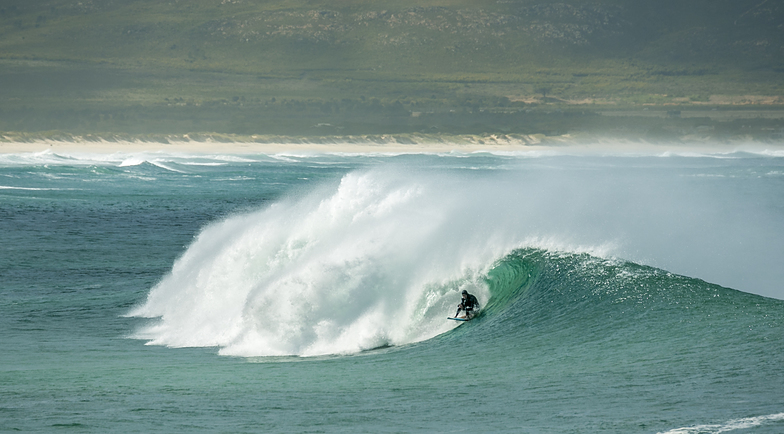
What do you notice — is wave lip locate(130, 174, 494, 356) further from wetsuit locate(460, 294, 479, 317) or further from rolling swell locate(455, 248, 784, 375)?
rolling swell locate(455, 248, 784, 375)

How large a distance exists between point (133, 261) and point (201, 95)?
110764mm

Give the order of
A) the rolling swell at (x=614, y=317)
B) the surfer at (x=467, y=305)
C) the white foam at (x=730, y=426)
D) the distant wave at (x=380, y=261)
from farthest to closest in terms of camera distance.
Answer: the surfer at (x=467, y=305), the distant wave at (x=380, y=261), the rolling swell at (x=614, y=317), the white foam at (x=730, y=426)

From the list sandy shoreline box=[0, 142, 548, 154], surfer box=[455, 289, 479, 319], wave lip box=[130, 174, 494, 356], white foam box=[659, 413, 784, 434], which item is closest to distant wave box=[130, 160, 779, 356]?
wave lip box=[130, 174, 494, 356]

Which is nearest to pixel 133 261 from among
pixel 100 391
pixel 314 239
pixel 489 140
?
pixel 314 239

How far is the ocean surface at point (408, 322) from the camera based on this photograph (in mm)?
8242

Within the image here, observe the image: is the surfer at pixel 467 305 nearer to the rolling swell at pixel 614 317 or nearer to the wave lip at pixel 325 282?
the rolling swell at pixel 614 317

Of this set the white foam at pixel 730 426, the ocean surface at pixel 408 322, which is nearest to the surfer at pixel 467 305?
the ocean surface at pixel 408 322

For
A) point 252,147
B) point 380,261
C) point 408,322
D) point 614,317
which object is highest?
point 252,147

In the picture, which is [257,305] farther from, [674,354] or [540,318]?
[674,354]

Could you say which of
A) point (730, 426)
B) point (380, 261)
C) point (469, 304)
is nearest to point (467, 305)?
point (469, 304)

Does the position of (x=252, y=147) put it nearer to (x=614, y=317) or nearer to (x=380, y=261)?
(x=380, y=261)

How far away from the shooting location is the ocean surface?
8242 millimetres

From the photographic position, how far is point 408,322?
42.1 feet

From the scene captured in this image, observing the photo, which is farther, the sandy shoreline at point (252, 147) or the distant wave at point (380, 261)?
the sandy shoreline at point (252, 147)
